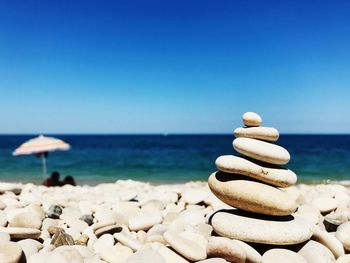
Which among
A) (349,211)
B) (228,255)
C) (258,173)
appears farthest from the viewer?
(349,211)

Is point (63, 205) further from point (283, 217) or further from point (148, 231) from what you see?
point (283, 217)

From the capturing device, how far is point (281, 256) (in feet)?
12.9

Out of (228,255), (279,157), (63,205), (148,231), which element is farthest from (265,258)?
(63,205)

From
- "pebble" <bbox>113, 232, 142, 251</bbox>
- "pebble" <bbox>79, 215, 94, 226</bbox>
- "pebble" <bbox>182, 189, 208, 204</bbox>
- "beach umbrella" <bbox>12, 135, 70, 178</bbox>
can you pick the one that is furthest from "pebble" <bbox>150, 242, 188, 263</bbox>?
"beach umbrella" <bbox>12, 135, 70, 178</bbox>

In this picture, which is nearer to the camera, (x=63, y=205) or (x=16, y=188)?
(x=63, y=205)

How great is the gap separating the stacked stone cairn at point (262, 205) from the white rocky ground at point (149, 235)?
0.02 meters

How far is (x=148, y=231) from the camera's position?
522 centimetres

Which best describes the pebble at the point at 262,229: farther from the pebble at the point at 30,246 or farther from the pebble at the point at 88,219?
the pebble at the point at 88,219

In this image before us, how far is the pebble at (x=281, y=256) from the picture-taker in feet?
12.7

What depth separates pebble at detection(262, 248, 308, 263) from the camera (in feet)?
12.7

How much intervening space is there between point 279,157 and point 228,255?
4.19 ft

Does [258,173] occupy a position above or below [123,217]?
above

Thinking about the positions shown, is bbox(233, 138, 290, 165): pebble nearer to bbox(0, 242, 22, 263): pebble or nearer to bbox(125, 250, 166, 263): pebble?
bbox(125, 250, 166, 263): pebble

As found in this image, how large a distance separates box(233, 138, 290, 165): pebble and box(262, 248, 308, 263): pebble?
97 centimetres
